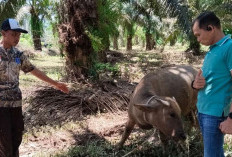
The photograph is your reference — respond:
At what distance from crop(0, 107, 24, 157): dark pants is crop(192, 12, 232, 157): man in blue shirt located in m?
2.42

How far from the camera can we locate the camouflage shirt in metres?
4.07

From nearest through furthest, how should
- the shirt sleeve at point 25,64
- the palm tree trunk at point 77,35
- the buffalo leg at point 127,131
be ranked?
the shirt sleeve at point 25,64
the buffalo leg at point 127,131
the palm tree trunk at point 77,35

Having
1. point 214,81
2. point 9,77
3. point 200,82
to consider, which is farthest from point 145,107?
point 9,77

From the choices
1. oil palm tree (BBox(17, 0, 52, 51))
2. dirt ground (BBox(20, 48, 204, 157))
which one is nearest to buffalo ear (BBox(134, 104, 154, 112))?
dirt ground (BBox(20, 48, 204, 157))

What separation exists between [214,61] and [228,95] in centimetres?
35

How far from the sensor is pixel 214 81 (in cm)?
305

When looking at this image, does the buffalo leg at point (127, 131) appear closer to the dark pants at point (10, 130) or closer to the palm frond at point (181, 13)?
the dark pants at point (10, 130)

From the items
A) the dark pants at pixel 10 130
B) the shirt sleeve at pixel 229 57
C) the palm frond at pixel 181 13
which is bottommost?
the dark pants at pixel 10 130

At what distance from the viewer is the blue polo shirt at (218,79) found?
295 cm

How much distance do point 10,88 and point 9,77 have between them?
0.14 meters

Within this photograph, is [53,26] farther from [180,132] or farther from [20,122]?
[180,132]

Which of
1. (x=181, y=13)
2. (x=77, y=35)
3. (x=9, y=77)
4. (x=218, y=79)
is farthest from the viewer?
(x=181, y=13)

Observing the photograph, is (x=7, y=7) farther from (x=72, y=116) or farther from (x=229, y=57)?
(x=229, y=57)

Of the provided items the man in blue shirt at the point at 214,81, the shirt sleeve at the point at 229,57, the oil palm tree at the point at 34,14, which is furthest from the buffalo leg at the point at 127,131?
the oil palm tree at the point at 34,14
